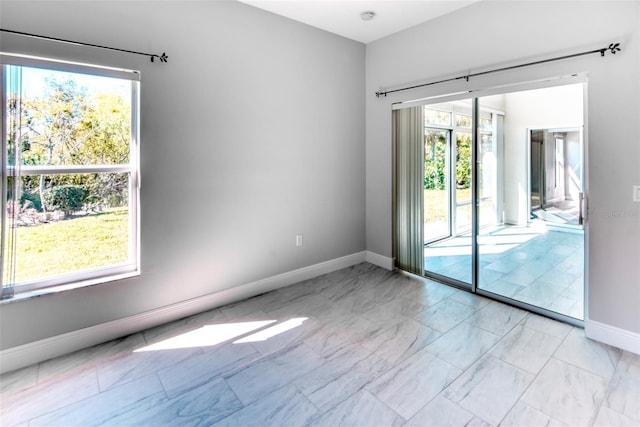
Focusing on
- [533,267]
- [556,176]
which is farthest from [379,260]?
[556,176]

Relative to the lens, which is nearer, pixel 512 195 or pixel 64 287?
pixel 64 287

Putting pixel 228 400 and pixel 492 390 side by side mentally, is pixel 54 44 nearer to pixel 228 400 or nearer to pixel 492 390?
pixel 228 400

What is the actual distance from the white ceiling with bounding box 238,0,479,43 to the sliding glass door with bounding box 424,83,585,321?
905mm

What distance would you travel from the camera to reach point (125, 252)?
2.66 m

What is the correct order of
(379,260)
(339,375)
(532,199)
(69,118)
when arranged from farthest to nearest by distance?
1. (379,260)
2. (532,199)
3. (69,118)
4. (339,375)

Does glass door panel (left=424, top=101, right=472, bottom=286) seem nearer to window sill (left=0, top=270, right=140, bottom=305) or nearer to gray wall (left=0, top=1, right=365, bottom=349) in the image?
gray wall (left=0, top=1, right=365, bottom=349)

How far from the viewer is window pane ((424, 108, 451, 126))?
359cm

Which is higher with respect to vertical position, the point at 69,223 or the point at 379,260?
the point at 69,223

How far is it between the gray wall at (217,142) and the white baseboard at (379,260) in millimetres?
511

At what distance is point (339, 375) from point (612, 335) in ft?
6.66

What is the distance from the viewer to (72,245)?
2.44 meters

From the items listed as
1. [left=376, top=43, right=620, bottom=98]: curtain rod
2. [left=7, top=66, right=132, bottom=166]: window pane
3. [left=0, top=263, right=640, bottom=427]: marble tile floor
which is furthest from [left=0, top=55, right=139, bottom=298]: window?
[left=376, top=43, right=620, bottom=98]: curtain rod

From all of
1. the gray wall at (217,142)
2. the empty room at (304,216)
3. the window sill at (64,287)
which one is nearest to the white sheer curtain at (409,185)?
the empty room at (304,216)

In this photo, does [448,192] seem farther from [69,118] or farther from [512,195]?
[69,118]
